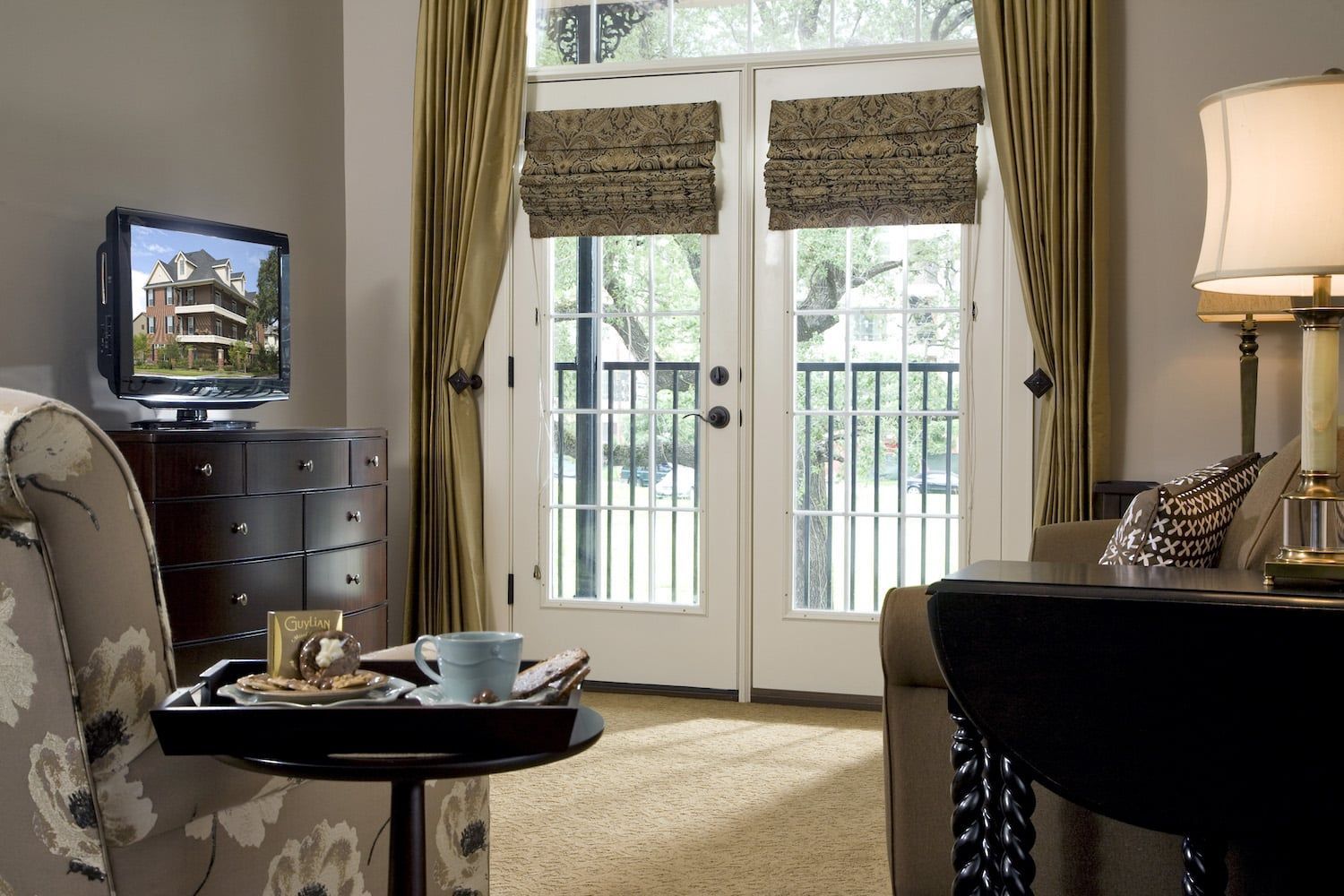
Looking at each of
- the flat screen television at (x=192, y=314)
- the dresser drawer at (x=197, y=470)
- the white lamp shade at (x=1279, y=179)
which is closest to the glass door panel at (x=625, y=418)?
the flat screen television at (x=192, y=314)

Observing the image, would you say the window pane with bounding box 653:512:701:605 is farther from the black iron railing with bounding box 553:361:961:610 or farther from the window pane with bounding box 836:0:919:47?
the window pane with bounding box 836:0:919:47

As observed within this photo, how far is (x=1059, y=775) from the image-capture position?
1552 millimetres

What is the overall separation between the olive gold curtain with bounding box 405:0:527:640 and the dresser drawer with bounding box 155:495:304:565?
930 millimetres

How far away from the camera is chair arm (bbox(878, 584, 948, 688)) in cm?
199

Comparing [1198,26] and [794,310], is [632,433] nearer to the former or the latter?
[794,310]

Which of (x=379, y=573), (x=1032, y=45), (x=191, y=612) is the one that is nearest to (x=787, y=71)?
(x=1032, y=45)

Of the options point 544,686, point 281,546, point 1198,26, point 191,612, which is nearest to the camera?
point 544,686

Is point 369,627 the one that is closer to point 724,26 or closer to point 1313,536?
point 724,26

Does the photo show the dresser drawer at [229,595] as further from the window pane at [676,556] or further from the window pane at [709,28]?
the window pane at [709,28]

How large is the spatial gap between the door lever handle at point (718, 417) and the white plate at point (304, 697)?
8.91 ft

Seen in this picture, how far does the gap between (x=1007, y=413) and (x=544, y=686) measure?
277 centimetres

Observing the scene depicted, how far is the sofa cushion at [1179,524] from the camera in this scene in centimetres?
195

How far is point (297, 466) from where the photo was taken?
132 inches

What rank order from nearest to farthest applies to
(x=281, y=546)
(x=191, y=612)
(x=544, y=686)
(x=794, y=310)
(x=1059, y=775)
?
(x=544, y=686) < (x=1059, y=775) < (x=191, y=612) < (x=281, y=546) < (x=794, y=310)
